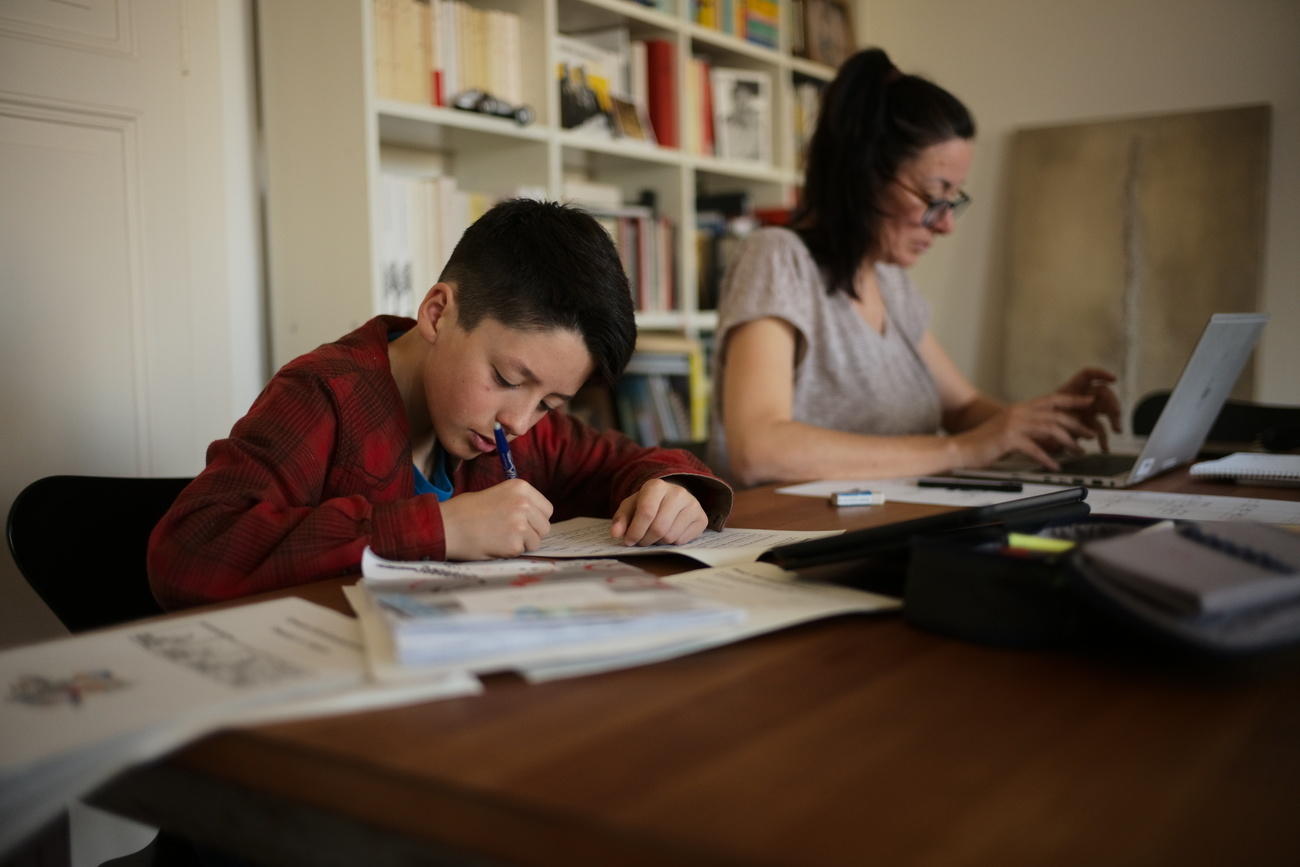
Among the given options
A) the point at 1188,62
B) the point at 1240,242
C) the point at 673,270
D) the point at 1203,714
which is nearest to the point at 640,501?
the point at 1203,714

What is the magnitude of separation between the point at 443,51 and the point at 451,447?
52.3 inches

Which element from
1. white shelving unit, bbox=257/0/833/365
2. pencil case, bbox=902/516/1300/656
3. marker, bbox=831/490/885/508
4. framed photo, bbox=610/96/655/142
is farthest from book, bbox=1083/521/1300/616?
framed photo, bbox=610/96/655/142

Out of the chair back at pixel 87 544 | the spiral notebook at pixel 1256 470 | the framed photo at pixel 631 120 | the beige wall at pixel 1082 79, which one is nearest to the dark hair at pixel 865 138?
the spiral notebook at pixel 1256 470

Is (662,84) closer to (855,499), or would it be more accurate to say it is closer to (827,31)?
(827,31)

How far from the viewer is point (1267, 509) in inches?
46.8

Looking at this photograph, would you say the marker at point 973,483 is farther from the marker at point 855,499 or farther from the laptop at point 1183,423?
the marker at point 855,499

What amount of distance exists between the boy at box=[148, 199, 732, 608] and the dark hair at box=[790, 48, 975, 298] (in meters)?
0.72

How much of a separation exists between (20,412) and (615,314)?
1124 millimetres

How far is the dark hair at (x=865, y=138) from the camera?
1.81 m

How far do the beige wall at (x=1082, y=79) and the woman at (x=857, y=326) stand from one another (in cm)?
159

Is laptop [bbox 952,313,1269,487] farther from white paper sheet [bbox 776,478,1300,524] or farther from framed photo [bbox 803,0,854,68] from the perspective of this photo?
framed photo [bbox 803,0,854,68]

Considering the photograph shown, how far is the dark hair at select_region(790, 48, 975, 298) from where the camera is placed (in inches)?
71.3

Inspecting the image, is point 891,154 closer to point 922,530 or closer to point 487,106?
point 487,106

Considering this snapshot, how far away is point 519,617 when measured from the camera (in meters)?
0.63
